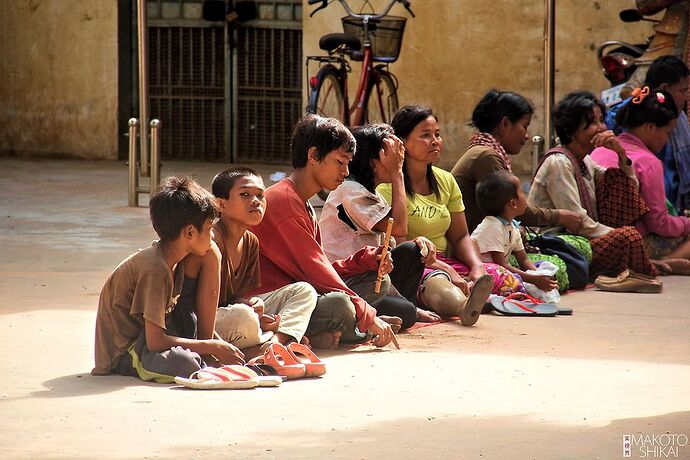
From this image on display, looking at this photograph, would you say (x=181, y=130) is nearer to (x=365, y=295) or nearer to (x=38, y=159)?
(x=38, y=159)

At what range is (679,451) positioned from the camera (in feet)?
Answer: 13.3

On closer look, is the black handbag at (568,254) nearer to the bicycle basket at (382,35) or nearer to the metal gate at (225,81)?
the bicycle basket at (382,35)

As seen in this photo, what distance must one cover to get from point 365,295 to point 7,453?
2.36m

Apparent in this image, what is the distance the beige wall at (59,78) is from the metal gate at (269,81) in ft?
4.64

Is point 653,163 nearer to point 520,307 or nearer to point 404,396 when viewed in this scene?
point 520,307

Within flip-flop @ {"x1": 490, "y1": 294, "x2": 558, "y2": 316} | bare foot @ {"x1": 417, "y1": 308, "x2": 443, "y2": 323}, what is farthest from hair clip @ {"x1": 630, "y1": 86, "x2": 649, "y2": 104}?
bare foot @ {"x1": 417, "y1": 308, "x2": 443, "y2": 323}

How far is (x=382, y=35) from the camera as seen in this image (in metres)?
11.1

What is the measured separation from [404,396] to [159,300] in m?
0.94

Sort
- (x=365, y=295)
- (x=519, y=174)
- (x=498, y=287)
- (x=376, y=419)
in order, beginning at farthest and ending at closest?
(x=519, y=174), (x=498, y=287), (x=365, y=295), (x=376, y=419)

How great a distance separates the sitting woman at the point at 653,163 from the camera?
7996mm

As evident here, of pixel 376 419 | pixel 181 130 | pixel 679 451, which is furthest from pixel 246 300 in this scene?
pixel 181 130

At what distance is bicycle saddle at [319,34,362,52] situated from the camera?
10.8m

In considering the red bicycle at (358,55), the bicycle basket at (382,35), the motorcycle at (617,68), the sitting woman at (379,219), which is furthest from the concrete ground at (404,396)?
the bicycle basket at (382,35)

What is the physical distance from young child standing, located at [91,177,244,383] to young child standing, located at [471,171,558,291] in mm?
2277
